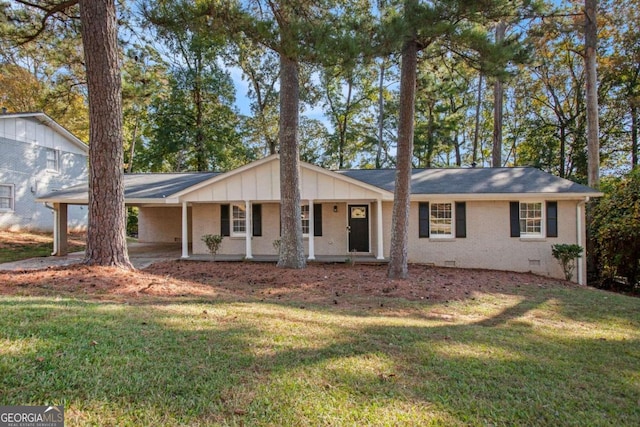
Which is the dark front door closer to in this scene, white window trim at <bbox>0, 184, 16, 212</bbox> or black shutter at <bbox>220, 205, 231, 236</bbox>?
black shutter at <bbox>220, 205, 231, 236</bbox>

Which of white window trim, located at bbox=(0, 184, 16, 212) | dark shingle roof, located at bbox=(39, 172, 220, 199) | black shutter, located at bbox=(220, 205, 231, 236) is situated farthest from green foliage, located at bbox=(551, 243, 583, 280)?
white window trim, located at bbox=(0, 184, 16, 212)

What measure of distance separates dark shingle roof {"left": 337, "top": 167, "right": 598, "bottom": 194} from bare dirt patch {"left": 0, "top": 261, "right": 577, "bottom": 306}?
270 cm

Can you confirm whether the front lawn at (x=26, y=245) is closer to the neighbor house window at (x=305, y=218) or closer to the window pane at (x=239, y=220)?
the window pane at (x=239, y=220)

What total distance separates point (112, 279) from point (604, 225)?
46.7ft

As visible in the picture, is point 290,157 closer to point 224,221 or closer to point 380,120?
point 224,221

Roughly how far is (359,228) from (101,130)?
851cm

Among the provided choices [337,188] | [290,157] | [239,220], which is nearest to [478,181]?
[337,188]

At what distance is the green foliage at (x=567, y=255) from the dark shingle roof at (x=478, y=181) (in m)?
1.76

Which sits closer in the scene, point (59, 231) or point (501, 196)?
point (501, 196)

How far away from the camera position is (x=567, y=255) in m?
10.2

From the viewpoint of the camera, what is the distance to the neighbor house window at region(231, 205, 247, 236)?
1283 cm

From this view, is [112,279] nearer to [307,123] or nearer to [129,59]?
[129,59]

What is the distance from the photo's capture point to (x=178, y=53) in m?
23.9

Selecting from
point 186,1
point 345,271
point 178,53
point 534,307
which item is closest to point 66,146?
point 178,53
